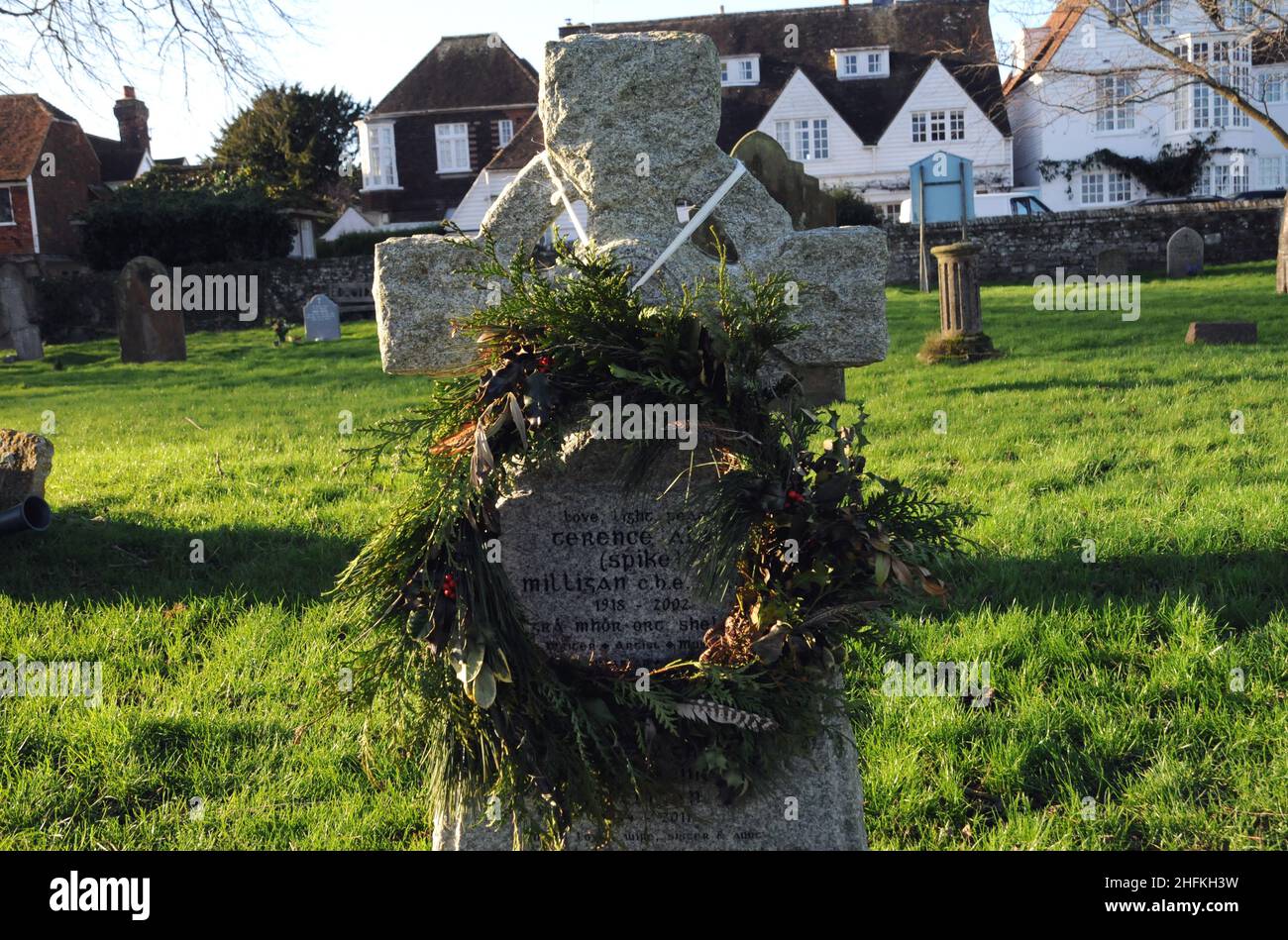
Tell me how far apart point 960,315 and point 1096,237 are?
14044 millimetres

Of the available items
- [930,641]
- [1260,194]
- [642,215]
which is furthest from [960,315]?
[1260,194]

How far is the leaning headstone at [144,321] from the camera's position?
723 inches

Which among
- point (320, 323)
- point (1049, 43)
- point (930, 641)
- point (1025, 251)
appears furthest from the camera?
point (1049, 43)

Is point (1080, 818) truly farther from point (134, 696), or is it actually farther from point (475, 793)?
point (134, 696)

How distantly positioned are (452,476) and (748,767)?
1.17m

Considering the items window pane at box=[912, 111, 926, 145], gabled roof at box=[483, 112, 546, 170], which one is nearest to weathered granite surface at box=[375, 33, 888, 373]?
gabled roof at box=[483, 112, 546, 170]

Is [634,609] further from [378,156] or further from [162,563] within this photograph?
[378,156]

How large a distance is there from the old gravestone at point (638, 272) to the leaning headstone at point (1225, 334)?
37.8ft

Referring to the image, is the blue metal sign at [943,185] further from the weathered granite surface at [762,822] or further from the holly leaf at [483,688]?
the holly leaf at [483,688]

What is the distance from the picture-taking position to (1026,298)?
19797 millimetres

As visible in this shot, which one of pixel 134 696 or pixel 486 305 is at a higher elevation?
pixel 486 305

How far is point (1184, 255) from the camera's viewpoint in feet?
75.4

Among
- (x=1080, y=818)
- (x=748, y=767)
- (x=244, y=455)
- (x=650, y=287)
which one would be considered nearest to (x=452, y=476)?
(x=650, y=287)

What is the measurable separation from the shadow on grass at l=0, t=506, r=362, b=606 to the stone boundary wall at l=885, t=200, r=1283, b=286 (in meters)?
Answer: 19.9
